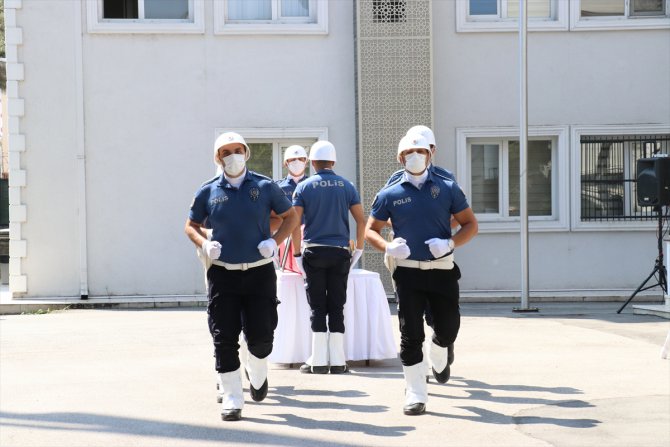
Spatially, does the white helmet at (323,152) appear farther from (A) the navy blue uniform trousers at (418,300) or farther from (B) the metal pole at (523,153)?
(B) the metal pole at (523,153)

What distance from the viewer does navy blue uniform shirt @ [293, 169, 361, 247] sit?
1070cm

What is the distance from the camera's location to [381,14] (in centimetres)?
1908

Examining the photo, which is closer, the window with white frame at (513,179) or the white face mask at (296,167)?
the white face mask at (296,167)

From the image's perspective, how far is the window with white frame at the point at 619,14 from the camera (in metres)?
19.6

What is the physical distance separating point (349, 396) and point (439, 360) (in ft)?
2.54

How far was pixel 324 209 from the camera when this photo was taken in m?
10.7

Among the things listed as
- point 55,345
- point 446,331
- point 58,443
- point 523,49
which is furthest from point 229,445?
point 523,49

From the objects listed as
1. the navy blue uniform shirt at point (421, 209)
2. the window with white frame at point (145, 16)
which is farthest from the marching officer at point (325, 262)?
the window with white frame at point (145, 16)

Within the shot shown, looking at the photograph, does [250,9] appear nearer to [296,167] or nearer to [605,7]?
[605,7]

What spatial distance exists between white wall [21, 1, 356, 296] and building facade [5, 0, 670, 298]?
23 mm

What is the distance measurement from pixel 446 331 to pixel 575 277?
1133cm

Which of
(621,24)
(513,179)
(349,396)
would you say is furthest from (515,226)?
(349,396)

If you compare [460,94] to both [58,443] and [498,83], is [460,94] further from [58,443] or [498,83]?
[58,443]

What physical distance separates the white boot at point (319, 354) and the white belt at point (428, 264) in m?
2.34
